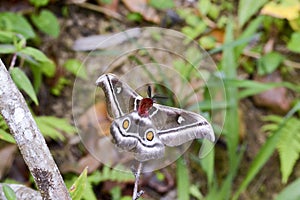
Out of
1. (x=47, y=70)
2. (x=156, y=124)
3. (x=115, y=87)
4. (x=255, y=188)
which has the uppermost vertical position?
(x=115, y=87)

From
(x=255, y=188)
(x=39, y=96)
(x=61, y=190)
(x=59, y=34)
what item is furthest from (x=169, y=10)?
(x=61, y=190)

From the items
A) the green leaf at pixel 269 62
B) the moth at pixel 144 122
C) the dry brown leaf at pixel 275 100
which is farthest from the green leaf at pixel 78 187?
the green leaf at pixel 269 62

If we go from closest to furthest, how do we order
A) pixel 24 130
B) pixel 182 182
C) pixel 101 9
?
pixel 24 130
pixel 182 182
pixel 101 9

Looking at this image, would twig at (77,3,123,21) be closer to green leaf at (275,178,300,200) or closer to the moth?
green leaf at (275,178,300,200)

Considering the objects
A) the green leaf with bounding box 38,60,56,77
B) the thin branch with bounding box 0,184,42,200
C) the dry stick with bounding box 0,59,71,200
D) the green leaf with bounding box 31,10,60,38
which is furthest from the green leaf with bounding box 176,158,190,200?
the dry stick with bounding box 0,59,71,200

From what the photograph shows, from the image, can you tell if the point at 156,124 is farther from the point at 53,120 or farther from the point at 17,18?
the point at 17,18

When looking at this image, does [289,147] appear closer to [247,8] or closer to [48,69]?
[247,8]

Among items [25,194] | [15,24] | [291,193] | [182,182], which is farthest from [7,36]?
[291,193]
